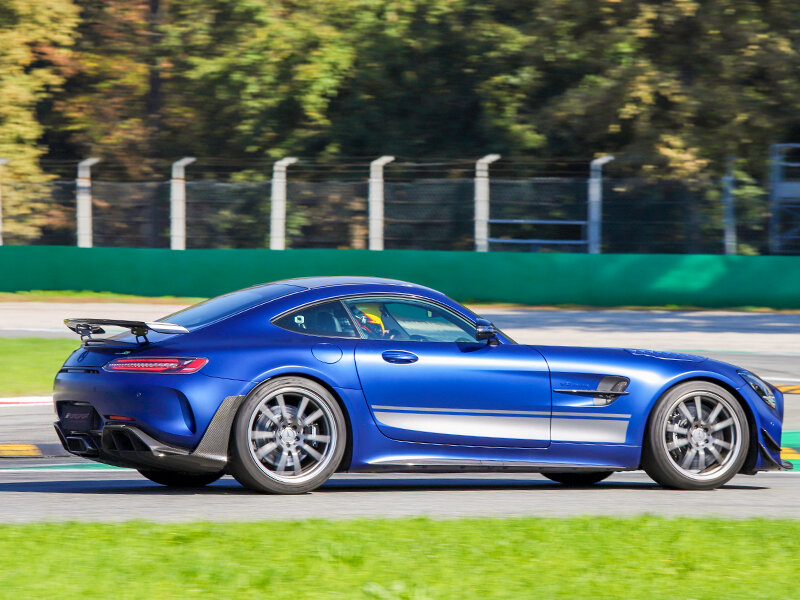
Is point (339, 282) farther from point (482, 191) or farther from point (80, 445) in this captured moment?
point (482, 191)

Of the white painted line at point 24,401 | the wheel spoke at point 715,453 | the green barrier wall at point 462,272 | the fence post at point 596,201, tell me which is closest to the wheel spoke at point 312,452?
the wheel spoke at point 715,453

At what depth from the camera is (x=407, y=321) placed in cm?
769

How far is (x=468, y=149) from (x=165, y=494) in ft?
88.5

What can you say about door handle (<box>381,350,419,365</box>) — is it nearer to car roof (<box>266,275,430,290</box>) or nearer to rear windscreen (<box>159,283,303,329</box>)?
car roof (<box>266,275,430,290</box>)

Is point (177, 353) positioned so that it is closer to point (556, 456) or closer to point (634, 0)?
point (556, 456)

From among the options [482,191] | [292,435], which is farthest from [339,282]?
[482,191]

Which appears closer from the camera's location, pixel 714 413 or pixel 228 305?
pixel 228 305

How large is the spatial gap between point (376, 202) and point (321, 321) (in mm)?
20283

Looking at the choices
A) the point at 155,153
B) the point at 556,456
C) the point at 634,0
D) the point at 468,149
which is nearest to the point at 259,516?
the point at 556,456

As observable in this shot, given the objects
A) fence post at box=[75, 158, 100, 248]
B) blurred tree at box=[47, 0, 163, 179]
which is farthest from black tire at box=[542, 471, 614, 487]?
blurred tree at box=[47, 0, 163, 179]

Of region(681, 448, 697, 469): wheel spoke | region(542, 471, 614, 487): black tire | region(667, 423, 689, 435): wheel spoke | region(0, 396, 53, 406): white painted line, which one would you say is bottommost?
region(542, 471, 614, 487): black tire

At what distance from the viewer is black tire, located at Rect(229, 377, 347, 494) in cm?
709

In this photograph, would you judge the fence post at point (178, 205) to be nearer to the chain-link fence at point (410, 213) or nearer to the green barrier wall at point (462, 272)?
the chain-link fence at point (410, 213)

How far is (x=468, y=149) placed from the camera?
33812 millimetres
